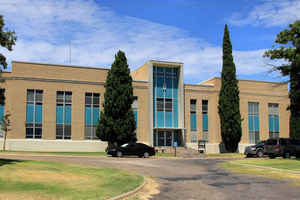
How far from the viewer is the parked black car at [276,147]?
31203 millimetres

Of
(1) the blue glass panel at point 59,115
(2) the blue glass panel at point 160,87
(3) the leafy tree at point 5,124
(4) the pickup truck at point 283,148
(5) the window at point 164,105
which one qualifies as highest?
(2) the blue glass panel at point 160,87

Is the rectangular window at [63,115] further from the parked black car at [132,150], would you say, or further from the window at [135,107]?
the parked black car at [132,150]

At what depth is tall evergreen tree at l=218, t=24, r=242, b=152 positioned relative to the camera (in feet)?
140

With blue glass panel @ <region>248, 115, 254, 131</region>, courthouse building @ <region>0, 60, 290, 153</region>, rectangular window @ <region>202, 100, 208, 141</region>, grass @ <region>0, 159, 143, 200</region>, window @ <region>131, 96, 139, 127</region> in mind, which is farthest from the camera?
blue glass panel @ <region>248, 115, 254, 131</region>

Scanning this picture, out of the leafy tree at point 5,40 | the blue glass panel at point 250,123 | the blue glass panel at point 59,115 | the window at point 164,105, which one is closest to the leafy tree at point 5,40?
the leafy tree at point 5,40

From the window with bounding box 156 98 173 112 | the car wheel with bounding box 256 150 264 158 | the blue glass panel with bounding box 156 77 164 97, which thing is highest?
the blue glass panel with bounding box 156 77 164 97

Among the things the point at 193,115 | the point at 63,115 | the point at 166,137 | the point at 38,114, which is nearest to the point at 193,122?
the point at 193,115

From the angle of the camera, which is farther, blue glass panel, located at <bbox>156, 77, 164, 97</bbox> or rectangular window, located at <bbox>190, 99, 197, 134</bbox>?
rectangular window, located at <bbox>190, 99, 197, 134</bbox>

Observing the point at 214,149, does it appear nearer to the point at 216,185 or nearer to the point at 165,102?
the point at 165,102

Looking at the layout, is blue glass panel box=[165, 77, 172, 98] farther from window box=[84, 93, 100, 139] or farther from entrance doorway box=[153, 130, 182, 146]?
window box=[84, 93, 100, 139]

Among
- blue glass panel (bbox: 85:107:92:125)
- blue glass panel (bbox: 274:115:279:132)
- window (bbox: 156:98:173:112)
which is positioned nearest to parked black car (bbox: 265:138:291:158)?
window (bbox: 156:98:173:112)

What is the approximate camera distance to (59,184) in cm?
1295

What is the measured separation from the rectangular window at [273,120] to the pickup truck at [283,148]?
1689cm

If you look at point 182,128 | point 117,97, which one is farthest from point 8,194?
point 182,128
